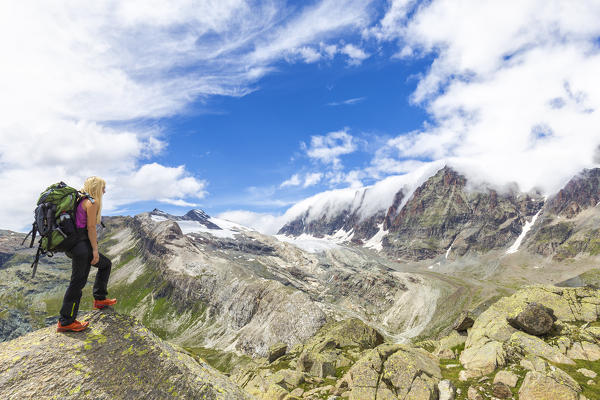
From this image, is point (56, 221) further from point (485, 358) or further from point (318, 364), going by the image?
point (318, 364)

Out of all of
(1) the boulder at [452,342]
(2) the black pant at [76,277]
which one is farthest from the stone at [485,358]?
(2) the black pant at [76,277]

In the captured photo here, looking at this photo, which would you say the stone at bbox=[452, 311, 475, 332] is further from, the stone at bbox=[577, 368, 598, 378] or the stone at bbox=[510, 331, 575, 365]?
the stone at bbox=[577, 368, 598, 378]

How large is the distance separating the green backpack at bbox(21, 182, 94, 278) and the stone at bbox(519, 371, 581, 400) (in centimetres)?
2368

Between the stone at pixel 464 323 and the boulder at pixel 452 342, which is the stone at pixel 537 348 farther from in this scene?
the stone at pixel 464 323

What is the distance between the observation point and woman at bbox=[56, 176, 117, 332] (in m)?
10.6

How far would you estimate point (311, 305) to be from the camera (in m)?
183

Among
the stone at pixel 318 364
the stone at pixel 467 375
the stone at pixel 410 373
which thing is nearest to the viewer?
the stone at pixel 410 373

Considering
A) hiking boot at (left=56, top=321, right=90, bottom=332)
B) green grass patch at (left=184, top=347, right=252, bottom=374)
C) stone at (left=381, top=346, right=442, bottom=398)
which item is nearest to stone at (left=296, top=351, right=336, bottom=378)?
stone at (left=381, top=346, right=442, bottom=398)

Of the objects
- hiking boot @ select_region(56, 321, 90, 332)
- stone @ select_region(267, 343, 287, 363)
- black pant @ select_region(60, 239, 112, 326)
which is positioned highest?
black pant @ select_region(60, 239, 112, 326)

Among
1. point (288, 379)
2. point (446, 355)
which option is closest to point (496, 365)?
point (446, 355)

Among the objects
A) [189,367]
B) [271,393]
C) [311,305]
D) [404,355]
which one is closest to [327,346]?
[271,393]

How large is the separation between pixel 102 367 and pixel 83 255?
3.85m

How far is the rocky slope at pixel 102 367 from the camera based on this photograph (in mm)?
9180

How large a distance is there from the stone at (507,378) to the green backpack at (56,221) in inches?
947
